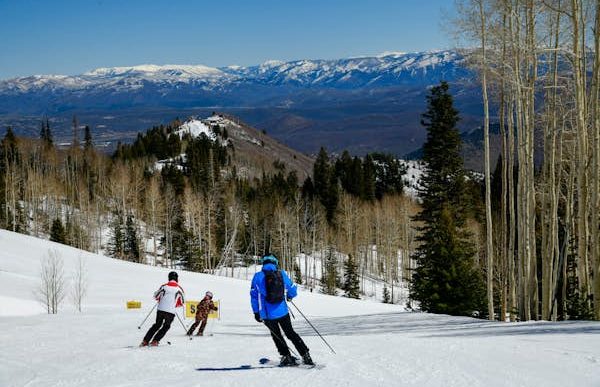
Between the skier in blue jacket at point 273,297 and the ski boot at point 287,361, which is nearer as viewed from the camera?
the skier in blue jacket at point 273,297

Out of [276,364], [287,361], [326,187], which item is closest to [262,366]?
[276,364]

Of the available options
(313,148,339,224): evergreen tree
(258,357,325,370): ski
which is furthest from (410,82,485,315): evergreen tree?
(313,148,339,224): evergreen tree

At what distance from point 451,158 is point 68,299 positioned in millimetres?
25167

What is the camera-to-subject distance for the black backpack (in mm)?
8289

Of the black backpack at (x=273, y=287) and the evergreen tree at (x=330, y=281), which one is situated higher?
the black backpack at (x=273, y=287)

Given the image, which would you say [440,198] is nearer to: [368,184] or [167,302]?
[167,302]

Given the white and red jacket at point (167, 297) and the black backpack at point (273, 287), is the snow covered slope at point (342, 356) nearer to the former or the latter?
the white and red jacket at point (167, 297)

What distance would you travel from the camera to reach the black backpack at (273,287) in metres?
8.29

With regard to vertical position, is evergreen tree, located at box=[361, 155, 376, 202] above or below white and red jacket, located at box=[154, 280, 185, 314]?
below

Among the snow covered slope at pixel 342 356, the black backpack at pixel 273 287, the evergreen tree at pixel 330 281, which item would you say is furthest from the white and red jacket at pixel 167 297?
the evergreen tree at pixel 330 281

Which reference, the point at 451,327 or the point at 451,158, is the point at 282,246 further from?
the point at 451,327

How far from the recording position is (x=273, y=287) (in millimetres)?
8297

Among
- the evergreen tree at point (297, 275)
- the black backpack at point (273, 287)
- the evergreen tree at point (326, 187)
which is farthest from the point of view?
the evergreen tree at point (326, 187)

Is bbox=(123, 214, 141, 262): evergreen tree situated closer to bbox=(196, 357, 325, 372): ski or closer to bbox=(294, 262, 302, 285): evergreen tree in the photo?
bbox=(294, 262, 302, 285): evergreen tree
